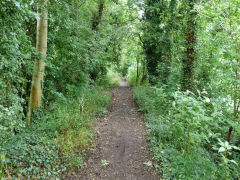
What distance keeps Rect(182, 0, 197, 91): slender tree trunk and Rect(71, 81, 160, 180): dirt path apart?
8.11 feet

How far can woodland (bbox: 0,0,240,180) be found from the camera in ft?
11.7

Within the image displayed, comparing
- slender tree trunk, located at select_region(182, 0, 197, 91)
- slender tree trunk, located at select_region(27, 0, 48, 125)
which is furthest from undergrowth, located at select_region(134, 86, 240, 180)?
slender tree trunk, located at select_region(27, 0, 48, 125)

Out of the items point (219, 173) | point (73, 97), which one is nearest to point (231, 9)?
point (219, 173)

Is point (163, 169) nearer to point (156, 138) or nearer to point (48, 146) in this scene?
point (156, 138)

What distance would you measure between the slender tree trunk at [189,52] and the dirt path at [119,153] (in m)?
2.47

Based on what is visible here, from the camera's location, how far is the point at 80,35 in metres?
8.57

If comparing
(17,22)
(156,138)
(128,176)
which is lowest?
(128,176)

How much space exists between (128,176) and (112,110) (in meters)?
4.96

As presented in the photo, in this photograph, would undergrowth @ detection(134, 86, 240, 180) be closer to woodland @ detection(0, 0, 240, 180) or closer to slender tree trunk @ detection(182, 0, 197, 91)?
woodland @ detection(0, 0, 240, 180)

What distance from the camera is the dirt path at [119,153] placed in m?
4.02

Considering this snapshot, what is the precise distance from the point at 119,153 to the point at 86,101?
13.3ft

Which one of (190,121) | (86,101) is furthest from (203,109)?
(86,101)

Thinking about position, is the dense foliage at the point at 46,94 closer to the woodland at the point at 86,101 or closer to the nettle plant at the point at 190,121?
the woodland at the point at 86,101

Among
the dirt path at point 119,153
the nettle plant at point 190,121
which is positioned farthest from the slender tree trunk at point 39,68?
the nettle plant at point 190,121
